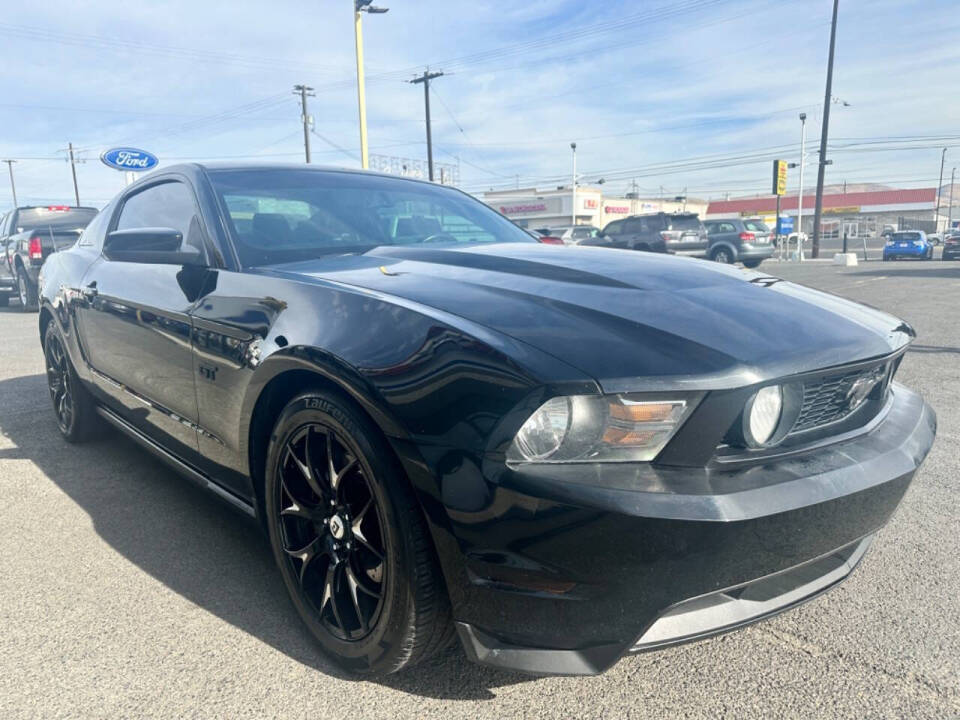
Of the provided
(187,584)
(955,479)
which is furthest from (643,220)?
(187,584)

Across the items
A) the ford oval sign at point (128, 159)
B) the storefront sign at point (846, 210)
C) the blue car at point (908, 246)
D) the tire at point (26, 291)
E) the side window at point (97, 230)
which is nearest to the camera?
the side window at point (97, 230)

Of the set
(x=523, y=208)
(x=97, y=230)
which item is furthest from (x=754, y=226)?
(x=523, y=208)

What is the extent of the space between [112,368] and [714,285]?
268cm

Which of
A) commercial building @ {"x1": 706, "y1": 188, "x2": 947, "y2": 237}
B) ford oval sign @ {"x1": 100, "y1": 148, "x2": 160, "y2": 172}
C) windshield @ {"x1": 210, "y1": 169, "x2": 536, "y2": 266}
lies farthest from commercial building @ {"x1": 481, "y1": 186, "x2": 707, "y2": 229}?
windshield @ {"x1": 210, "y1": 169, "x2": 536, "y2": 266}

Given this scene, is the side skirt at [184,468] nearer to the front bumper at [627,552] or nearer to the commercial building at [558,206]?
the front bumper at [627,552]

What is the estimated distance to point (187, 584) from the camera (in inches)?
97.8

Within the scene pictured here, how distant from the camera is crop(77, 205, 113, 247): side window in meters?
3.95

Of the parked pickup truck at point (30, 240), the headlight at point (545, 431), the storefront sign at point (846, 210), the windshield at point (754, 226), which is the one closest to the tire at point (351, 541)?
the headlight at point (545, 431)

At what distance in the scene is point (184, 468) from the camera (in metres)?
2.79

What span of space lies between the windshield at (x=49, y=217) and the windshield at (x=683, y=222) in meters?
15.6

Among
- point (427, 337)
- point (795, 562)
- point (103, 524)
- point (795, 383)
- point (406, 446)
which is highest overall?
point (427, 337)

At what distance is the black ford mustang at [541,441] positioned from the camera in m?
1.50

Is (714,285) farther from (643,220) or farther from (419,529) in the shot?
(643,220)

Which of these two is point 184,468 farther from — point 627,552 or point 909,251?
point 909,251
